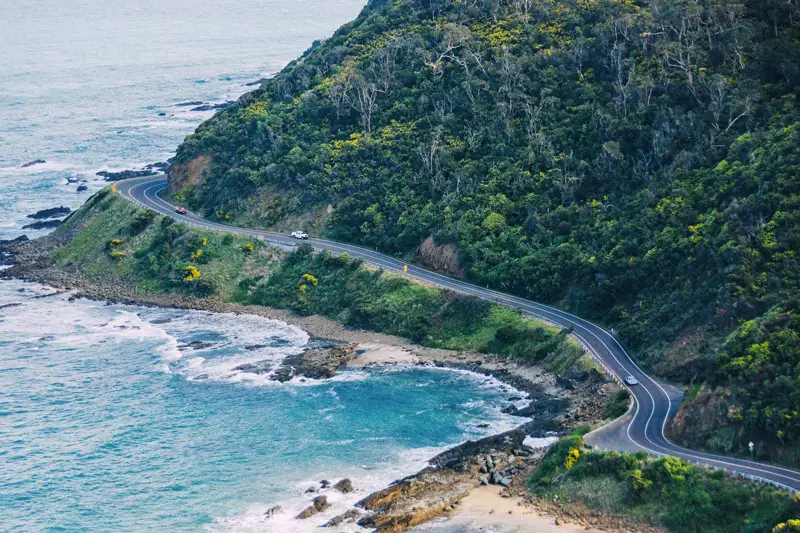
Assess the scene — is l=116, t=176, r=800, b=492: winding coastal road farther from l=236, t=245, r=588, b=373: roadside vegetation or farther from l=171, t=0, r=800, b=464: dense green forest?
l=236, t=245, r=588, b=373: roadside vegetation

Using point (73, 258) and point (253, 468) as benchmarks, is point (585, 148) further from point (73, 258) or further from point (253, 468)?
point (73, 258)

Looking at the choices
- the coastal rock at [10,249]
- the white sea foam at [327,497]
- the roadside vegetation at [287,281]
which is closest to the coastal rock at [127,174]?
the roadside vegetation at [287,281]

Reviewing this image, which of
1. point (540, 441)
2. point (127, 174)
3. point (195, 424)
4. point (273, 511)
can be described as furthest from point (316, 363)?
point (127, 174)

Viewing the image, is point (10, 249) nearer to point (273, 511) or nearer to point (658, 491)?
point (273, 511)

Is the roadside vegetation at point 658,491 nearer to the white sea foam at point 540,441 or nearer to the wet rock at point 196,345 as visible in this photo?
the white sea foam at point 540,441

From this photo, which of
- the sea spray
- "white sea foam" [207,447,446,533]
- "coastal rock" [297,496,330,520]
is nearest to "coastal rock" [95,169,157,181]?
the sea spray

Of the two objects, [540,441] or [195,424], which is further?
[195,424]
